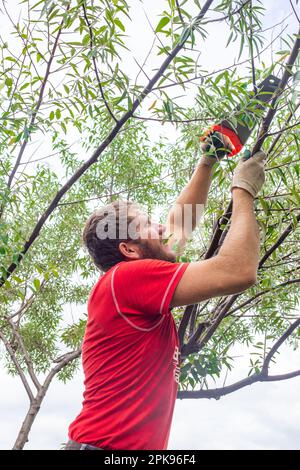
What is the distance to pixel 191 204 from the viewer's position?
8.09 ft

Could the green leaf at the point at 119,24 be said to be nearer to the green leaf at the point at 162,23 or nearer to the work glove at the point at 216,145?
the green leaf at the point at 162,23

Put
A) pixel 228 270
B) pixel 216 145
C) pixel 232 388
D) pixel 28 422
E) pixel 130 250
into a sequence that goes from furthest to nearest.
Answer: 1. pixel 28 422
2. pixel 232 388
3. pixel 216 145
4. pixel 130 250
5. pixel 228 270

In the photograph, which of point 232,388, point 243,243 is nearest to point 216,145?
point 243,243

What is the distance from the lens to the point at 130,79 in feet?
7.72

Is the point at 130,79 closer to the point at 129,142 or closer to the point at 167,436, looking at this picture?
the point at 167,436

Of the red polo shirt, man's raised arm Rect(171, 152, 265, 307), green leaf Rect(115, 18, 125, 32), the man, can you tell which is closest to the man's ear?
the man

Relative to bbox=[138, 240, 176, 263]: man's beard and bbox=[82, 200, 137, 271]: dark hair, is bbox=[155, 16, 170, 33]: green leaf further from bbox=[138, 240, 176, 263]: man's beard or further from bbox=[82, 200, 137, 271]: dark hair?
bbox=[138, 240, 176, 263]: man's beard

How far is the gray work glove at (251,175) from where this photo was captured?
163 centimetres

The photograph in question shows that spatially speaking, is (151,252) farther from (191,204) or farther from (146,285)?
(191,204)

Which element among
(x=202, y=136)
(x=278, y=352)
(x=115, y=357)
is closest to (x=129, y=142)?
(x=278, y=352)

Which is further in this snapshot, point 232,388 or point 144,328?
point 232,388

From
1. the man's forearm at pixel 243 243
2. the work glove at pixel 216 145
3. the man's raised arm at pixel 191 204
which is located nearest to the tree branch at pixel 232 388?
the man's raised arm at pixel 191 204

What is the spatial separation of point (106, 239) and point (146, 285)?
0.40 meters
